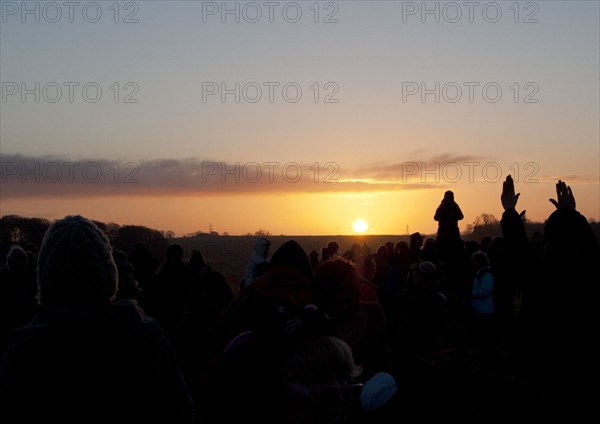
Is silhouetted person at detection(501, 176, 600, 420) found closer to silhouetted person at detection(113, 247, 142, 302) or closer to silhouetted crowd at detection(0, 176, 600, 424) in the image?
silhouetted crowd at detection(0, 176, 600, 424)

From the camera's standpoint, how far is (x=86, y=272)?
3.54 metres

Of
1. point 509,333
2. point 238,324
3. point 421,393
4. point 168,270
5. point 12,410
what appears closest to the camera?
point 12,410

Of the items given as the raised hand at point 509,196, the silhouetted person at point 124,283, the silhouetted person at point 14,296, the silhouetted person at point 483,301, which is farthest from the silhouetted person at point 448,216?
the raised hand at point 509,196

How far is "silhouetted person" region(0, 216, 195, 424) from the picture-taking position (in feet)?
11.0

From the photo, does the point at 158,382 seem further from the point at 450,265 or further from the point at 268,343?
the point at 450,265

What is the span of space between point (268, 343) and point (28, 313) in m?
5.31

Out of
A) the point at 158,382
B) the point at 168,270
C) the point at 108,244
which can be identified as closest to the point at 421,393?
the point at 158,382

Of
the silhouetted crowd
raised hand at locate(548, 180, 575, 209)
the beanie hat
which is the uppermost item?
raised hand at locate(548, 180, 575, 209)

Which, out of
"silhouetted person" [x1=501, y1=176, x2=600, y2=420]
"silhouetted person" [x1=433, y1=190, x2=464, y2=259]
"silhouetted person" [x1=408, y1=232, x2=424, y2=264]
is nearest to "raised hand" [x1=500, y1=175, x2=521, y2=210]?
"silhouetted person" [x1=501, y1=176, x2=600, y2=420]

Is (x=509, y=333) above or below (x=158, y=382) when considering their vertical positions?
below

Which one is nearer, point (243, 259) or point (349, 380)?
point (349, 380)

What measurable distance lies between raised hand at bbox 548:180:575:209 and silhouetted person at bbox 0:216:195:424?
138 inches

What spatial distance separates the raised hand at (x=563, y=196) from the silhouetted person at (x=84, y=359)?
11.5 feet

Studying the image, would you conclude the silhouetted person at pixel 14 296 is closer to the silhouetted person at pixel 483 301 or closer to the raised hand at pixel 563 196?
the raised hand at pixel 563 196
